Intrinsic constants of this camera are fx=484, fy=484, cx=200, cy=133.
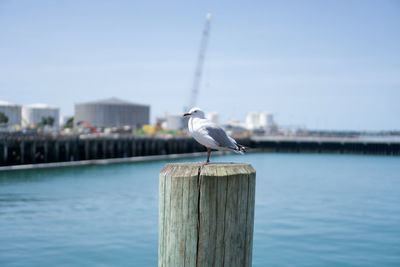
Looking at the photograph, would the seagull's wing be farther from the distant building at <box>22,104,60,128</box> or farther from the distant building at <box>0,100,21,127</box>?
the distant building at <box>22,104,60,128</box>

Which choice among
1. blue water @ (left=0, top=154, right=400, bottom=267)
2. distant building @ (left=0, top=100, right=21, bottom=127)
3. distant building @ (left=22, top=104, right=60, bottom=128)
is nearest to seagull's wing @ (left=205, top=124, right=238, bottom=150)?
blue water @ (left=0, top=154, right=400, bottom=267)

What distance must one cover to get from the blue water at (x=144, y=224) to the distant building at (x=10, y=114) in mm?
40516

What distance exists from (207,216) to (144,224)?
17.2 metres

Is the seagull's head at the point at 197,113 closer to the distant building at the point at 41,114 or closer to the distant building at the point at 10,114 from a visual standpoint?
the distant building at the point at 10,114

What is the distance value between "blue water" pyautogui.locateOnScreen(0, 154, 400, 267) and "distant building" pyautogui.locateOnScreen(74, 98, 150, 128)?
9084cm

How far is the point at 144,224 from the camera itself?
19141 mm

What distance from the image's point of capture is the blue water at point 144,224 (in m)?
14.5

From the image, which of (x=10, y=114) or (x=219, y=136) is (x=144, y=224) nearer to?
(x=219, y=136)

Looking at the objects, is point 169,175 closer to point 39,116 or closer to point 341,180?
point 341,180

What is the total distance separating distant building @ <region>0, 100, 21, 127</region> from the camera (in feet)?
238

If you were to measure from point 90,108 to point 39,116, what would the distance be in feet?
60.1

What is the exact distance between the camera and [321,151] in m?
93.9

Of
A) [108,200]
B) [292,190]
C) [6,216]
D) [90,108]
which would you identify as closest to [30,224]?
[6,216]

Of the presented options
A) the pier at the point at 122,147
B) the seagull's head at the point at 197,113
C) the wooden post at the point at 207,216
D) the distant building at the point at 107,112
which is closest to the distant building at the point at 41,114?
the distant building at the point at 107,112
